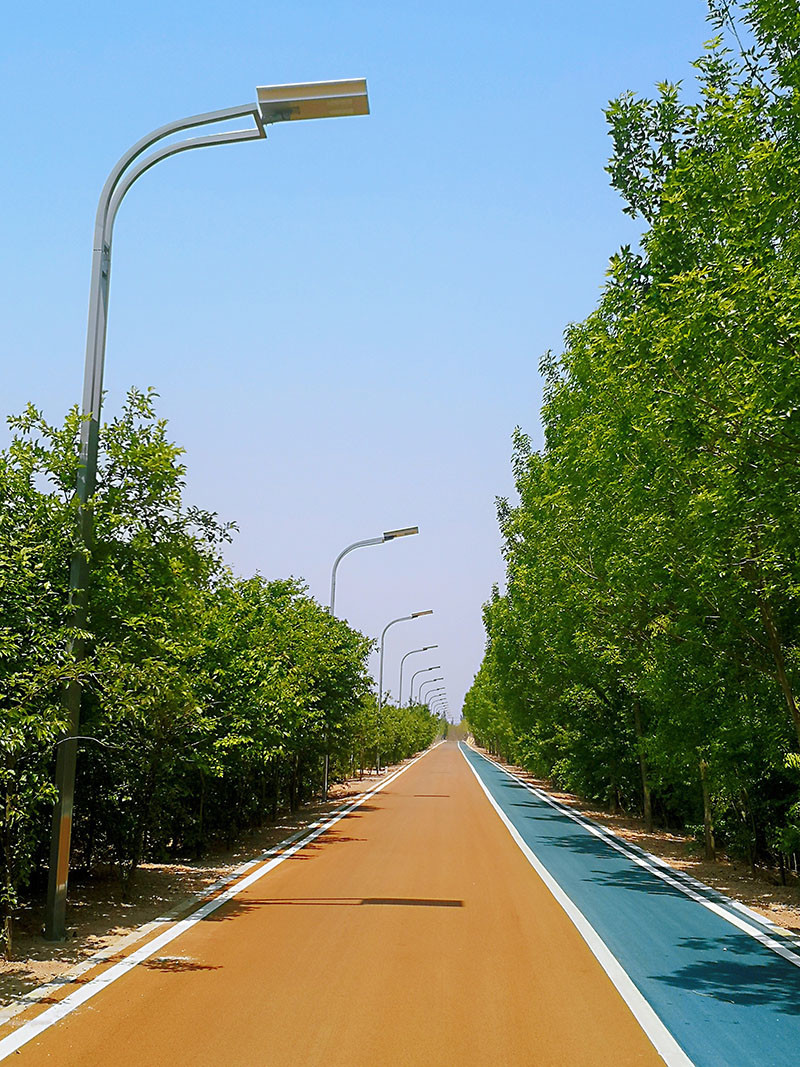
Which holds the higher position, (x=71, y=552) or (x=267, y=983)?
(x=71, y=552)

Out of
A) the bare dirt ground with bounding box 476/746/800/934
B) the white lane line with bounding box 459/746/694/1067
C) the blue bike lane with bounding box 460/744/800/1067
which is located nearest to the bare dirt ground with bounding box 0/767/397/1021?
the white lane line with bounding box 459/746/694/1067

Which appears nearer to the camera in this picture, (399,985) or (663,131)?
(399,985)

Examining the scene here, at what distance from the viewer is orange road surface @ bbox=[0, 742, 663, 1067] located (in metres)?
6.14

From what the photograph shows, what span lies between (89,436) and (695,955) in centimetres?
755

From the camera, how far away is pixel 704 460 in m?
10.9

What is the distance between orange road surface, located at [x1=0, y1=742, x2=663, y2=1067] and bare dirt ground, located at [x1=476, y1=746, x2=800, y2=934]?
2.71 meters

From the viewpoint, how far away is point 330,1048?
20.3ft

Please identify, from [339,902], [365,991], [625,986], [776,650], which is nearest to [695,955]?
[625,986]

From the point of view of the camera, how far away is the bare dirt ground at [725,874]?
40.5 feet

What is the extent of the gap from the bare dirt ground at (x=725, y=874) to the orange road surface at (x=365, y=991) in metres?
2.71

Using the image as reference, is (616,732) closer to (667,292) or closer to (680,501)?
(680,501)

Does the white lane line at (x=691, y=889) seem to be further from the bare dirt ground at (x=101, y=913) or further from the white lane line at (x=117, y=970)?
the bare dirt ground at (x=101, y=913)

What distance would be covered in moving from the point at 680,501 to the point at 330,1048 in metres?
8.23

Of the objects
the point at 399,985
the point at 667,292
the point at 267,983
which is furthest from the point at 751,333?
the point at 267,983
